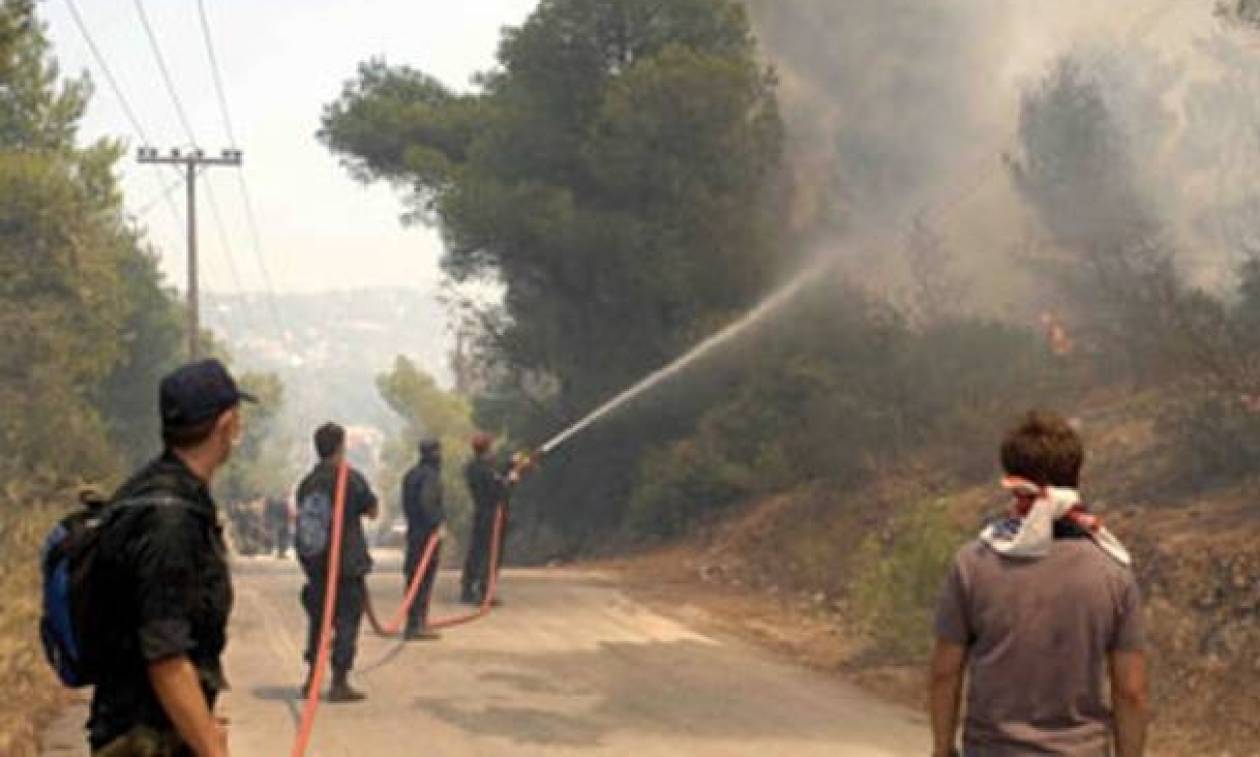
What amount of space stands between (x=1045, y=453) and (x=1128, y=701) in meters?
0.77

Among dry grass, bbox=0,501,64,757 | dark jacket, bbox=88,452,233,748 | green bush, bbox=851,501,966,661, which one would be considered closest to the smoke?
green bush, bbox=851,501,966,661

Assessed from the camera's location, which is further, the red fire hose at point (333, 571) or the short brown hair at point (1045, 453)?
the red fire hose at point (333, 571)

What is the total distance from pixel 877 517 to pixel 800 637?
18.9 ft

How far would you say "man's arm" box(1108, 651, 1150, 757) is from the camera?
14.6 feet

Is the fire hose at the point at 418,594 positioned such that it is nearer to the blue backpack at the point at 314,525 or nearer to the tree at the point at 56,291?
the blue backpack at the point at 314,525

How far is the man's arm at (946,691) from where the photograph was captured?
178 inches

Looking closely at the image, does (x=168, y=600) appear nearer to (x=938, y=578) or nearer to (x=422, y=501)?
(x=422, y=501)

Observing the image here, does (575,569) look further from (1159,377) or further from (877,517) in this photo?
(1159,377)

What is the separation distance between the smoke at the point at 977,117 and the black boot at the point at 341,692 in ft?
82.3

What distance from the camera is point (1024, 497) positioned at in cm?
446

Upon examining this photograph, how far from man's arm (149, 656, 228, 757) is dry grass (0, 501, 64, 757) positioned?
18.5 feet

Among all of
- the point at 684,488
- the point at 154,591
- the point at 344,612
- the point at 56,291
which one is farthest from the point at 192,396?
the point at 56,291

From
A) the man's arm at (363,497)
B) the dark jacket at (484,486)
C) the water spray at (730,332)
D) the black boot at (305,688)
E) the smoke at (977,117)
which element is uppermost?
the smoke at (977,117)

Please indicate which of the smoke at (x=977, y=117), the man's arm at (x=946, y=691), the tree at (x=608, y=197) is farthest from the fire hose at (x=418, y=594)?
the smoke at (x=977, y=117)
